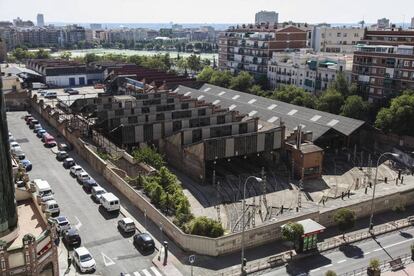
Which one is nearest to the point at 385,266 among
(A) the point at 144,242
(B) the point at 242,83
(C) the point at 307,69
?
(A) the point at 144,242

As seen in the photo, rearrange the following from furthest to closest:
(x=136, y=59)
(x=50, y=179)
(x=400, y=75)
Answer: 1. (x=136, y=59)
2. (x=400, y=75)
3. (x=50, y=179)

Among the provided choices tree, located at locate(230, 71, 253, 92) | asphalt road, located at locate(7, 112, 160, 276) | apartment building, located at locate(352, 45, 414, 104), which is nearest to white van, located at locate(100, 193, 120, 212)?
asphalt road, located at locate(7, 112, 160, 276)

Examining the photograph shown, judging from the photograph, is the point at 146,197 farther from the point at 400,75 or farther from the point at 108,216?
the point at 400,75

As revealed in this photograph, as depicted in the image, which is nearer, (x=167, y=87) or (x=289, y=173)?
(x=289, y=173)

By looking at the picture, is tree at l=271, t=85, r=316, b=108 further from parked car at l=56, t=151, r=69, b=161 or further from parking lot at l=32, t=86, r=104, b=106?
parking lot at l=32, t=86, r=104, b=106

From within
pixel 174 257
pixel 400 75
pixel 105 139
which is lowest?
pixel 174 257

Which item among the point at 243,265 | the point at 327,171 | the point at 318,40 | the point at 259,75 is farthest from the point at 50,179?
the point at 318,40

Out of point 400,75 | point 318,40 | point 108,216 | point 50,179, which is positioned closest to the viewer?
point 108,216
